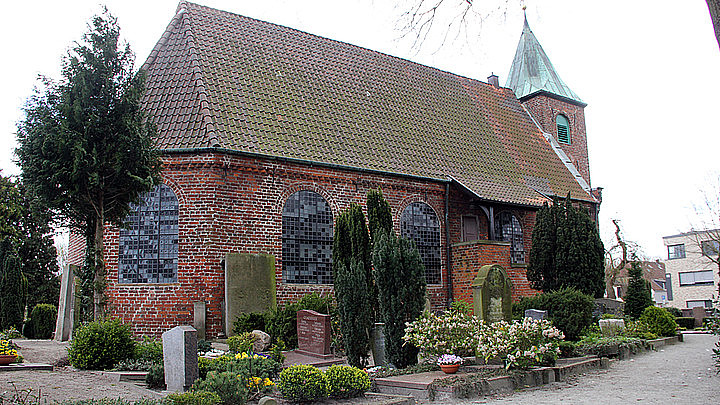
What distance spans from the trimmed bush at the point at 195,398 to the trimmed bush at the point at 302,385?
108 centimetres

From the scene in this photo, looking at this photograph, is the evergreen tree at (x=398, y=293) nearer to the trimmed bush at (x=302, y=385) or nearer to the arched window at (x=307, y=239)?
the trimmed bush at (x=302, y=385)

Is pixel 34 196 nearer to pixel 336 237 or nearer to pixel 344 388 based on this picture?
pixel 336 237

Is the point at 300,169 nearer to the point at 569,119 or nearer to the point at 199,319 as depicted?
the point at 199,319

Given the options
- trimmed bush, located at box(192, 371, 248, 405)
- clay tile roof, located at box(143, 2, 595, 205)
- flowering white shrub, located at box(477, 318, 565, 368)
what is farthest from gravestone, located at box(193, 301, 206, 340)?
flowering white shrub, located at box(477, 318, 565, 368)

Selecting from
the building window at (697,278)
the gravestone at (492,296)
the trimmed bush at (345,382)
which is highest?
the building window at (697,278)

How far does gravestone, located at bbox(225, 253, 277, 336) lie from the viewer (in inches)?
562

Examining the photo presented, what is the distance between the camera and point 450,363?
9898 mm

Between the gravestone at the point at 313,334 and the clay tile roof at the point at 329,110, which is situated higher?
the clay tile roof at the point at 329,110

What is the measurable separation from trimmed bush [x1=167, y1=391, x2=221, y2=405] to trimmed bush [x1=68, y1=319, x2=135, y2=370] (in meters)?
4.04

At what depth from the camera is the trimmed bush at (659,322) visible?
18516mm

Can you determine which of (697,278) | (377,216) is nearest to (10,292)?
(377,216)

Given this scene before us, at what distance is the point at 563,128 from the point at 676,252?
41399 millimetres

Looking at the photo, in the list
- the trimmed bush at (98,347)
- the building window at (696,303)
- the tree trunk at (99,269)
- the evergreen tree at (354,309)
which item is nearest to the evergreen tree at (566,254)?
the evergreen tree at (354,309)

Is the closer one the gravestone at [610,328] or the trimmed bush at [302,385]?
the trimmed bush at [302,385]
